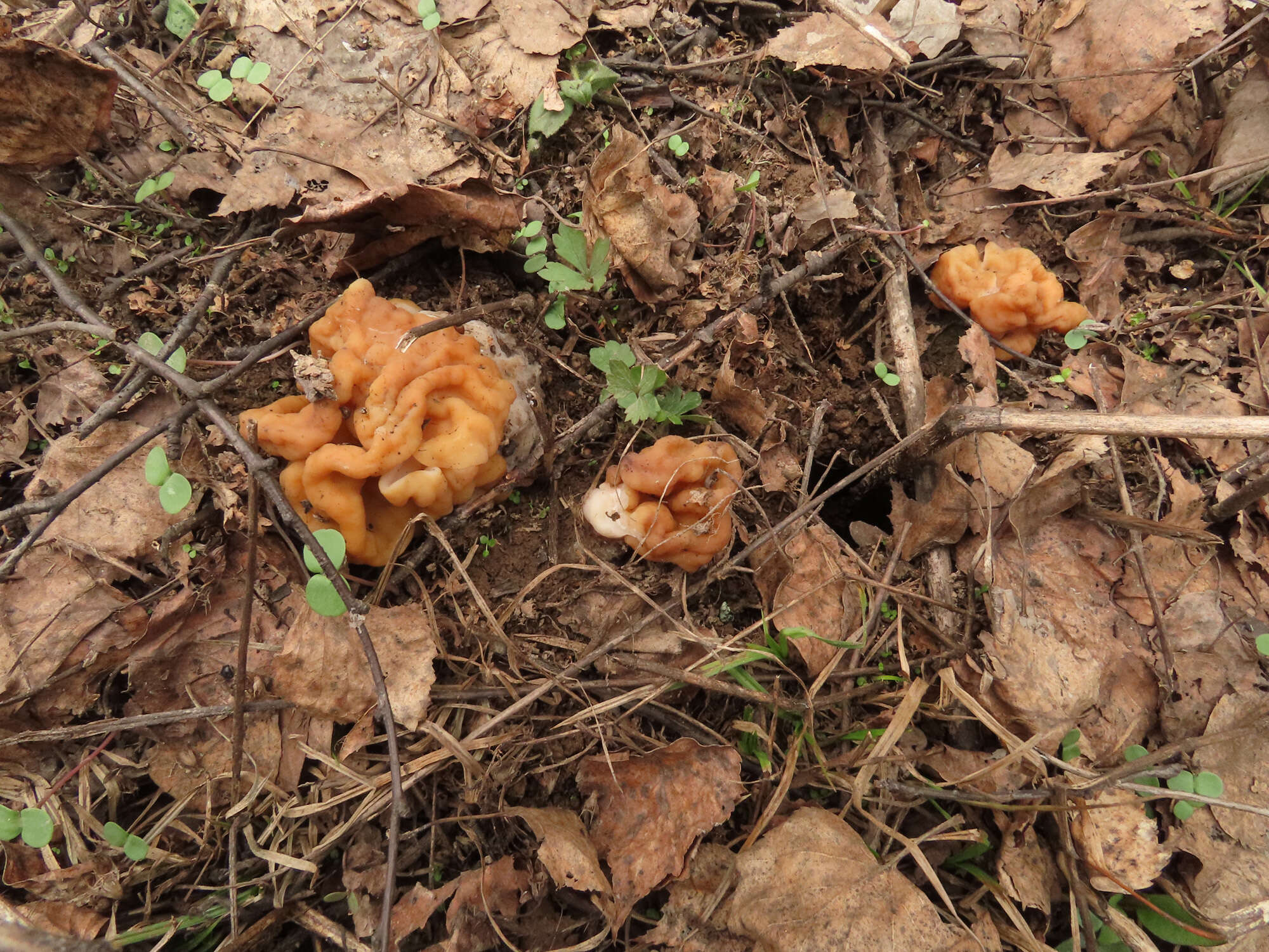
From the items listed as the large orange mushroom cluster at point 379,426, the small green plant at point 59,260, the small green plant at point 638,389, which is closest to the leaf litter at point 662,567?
the small green plant at point 59,260

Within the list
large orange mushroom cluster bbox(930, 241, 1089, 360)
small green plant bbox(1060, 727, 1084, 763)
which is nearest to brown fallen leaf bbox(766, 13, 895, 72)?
large orange mushroom cluster bbox(930, 241, 1089, 360)

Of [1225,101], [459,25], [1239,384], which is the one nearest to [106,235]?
[459,25]

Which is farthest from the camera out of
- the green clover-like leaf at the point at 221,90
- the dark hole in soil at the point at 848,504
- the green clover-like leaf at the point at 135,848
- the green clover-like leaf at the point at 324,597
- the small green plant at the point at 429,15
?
the small green plant at the point at 429,15

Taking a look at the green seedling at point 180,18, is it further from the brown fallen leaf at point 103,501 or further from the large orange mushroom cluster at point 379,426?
the brown fallen leaf at point 103,501

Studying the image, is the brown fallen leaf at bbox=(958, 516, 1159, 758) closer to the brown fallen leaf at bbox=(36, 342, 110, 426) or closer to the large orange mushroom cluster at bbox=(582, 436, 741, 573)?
the large orange mushroom cluster at bbox=(582, 436, 741, 573)

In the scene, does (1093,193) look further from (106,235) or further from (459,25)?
(106,235)
